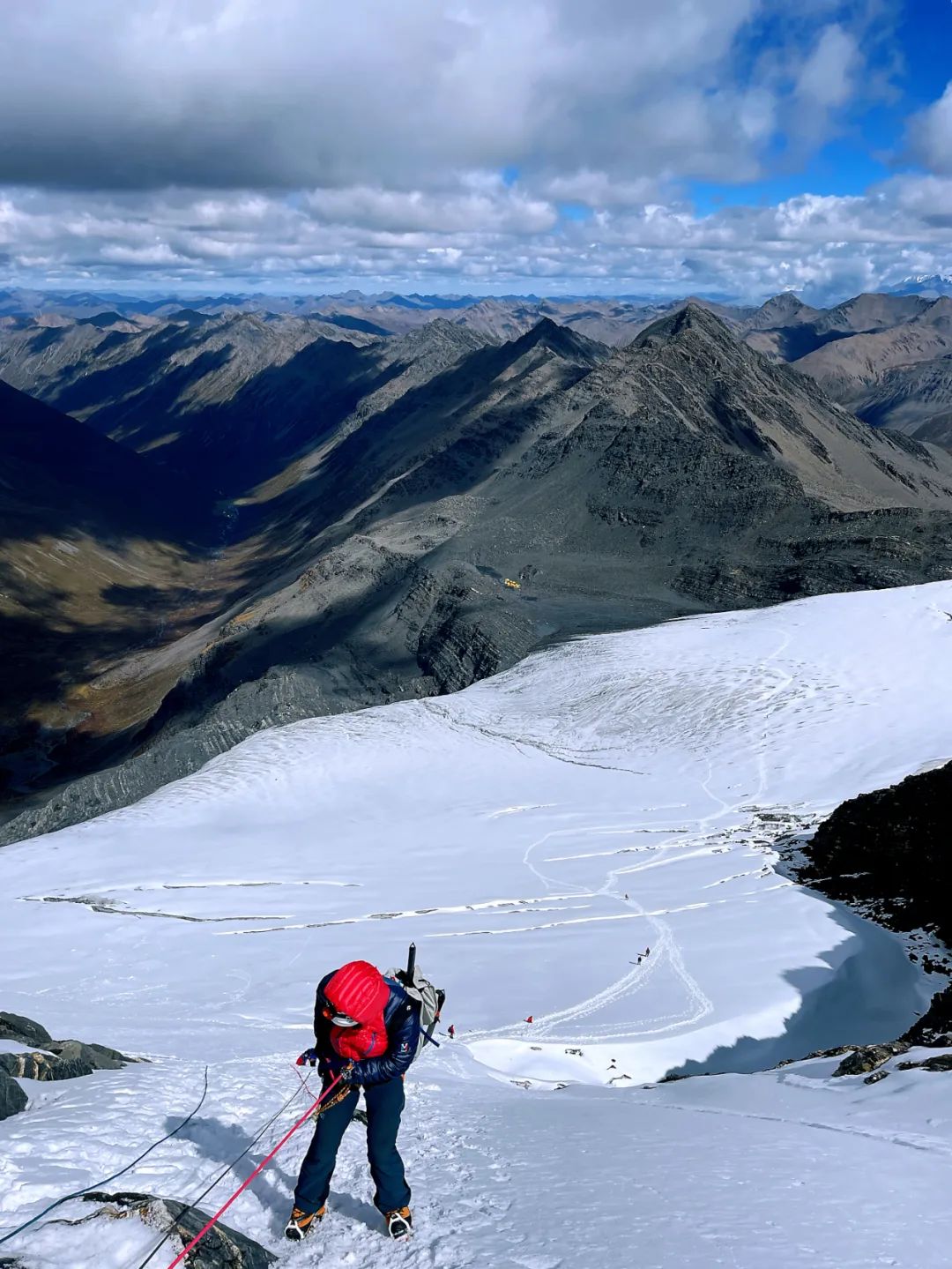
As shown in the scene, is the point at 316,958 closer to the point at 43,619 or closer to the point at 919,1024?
the point at 919,1024

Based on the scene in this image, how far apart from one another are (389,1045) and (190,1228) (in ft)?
6.21

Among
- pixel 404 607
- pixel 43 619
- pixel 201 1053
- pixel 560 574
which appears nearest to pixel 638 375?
pixel 560 574

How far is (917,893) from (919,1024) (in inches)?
284

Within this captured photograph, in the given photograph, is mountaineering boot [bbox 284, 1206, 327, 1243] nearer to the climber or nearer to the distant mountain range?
the climber

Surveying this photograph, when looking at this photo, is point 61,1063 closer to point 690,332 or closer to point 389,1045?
point 389,1045

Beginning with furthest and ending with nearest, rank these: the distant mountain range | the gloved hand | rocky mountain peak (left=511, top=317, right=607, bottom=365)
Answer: rocky mountain peak (left=511, top=317, right=607, bottom=365) → the distant mountain range → the gloved hand

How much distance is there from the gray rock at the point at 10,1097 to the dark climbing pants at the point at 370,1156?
326 cm

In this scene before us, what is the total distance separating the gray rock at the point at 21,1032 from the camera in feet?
36.7

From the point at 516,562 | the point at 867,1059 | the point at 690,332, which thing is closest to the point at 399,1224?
the point at 867,1059

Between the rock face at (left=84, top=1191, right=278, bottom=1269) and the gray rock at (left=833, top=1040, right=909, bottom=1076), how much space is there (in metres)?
7.52

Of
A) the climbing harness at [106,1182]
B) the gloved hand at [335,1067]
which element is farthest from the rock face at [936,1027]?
the climbing harness at [106,1182]

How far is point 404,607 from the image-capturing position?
75500mm

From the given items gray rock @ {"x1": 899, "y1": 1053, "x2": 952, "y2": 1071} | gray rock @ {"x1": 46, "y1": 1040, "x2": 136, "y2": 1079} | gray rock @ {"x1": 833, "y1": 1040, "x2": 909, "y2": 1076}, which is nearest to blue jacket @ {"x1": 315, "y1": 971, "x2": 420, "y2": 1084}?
gray rock @ {"x1": 46, "y1": 1040, "x2": 136, "y2": 1079}

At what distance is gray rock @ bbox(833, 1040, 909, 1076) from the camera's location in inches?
440
